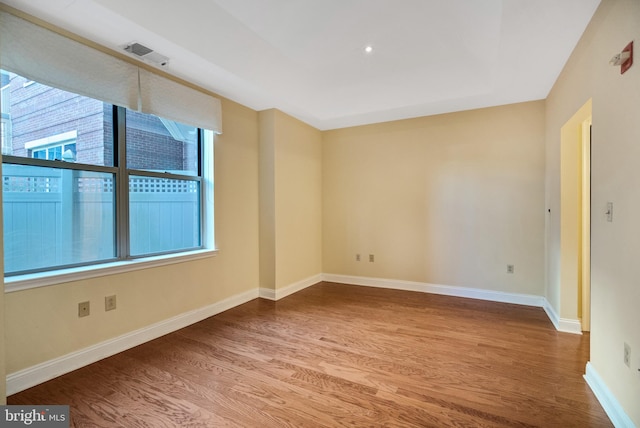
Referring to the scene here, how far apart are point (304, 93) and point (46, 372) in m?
3.52

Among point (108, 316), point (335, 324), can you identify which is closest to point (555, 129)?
point (335, 324)

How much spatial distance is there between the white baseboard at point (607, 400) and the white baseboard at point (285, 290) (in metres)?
3.09

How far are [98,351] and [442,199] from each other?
413cm

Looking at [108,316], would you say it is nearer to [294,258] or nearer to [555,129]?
[294,258]

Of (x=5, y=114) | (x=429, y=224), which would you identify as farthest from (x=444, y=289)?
(x=5, y=114)

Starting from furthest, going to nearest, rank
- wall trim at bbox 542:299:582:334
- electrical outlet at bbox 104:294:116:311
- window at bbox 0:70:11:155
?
wall trim at bbox 542:299:582:334
electrical outlet at bbox 104:294:116:311
window at bbox 0:70:11:155

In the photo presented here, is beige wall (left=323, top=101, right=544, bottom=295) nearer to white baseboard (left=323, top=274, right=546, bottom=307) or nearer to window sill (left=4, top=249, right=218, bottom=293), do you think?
white baseboard (left=323, top=274, right=546, bottom=307)

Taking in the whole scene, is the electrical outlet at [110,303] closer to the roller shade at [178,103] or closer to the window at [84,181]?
the window at [84,181]

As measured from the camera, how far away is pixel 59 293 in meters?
2.11

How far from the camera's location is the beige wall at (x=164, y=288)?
1.98 metres

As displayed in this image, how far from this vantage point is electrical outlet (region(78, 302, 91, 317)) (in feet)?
7.29

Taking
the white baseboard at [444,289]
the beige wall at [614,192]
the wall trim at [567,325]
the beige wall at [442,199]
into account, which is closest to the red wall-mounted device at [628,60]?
the beige wall at [614,192]
